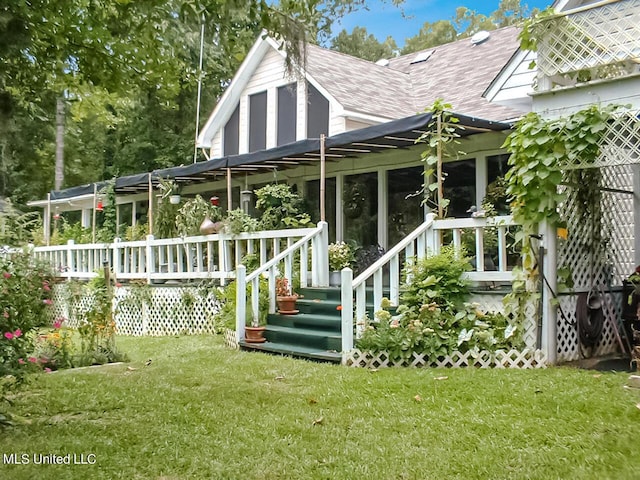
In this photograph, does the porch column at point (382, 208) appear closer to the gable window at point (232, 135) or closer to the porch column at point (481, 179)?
the porch column at point (481, 179)

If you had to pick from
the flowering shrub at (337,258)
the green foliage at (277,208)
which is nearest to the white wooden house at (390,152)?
the flowering shrub at (337,258)

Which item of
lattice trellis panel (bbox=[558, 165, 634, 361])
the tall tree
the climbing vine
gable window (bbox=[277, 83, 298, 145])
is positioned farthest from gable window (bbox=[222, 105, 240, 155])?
the climbing vine

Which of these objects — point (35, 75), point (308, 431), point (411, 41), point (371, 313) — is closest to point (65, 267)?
point (35, 75)

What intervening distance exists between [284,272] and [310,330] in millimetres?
1551

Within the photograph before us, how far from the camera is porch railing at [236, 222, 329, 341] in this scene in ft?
28.0

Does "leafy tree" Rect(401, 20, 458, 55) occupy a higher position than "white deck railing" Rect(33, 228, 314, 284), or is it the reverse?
"leafy tree" Rect(401, 20, 458, 55)

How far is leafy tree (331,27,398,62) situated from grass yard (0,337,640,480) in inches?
1161

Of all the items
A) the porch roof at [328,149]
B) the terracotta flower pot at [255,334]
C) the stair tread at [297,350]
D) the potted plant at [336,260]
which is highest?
the porch roof at [328,149]

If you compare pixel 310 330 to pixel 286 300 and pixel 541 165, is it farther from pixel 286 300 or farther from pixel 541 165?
pixel 541 165

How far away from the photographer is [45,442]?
169 inches

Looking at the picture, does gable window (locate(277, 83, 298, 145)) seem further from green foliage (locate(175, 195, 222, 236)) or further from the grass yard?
the grass yard

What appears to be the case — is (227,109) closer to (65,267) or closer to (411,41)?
(65,267)

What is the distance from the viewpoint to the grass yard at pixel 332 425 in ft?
12.2

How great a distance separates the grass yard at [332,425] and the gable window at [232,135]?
29.8ft
